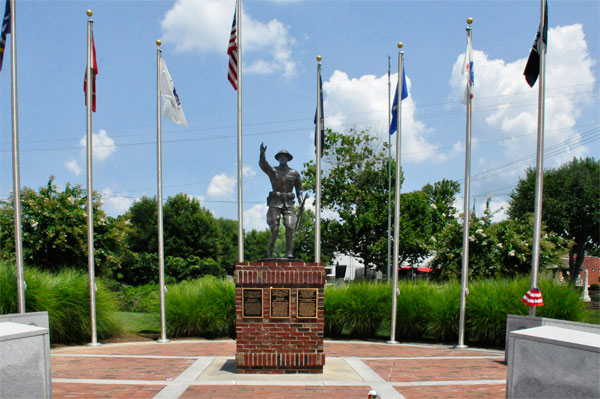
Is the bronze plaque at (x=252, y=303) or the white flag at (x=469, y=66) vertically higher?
the white flag at (x=469, y=66)

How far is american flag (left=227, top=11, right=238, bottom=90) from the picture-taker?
1326 cm

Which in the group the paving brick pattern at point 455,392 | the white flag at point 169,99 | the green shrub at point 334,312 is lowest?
the green shrub at point 334,312

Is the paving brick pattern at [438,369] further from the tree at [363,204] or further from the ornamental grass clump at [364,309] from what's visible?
the tree at [363,204]

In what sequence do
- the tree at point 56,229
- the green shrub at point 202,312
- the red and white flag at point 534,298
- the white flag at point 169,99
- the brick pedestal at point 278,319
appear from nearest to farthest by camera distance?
the brick pedestal at point 278,319 < the red and white flag at point 534,298 < the white flag at point 169,99 < the green shrub at point 202,312 < the tree at point 56,229

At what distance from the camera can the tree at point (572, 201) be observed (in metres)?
34.4

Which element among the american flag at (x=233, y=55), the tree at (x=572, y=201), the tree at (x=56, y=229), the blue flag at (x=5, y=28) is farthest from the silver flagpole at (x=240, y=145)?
the tree at (x=572, y=201)

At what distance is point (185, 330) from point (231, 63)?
7.81 meters

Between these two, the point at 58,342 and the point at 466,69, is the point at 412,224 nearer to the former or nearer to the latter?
the point at 466,69

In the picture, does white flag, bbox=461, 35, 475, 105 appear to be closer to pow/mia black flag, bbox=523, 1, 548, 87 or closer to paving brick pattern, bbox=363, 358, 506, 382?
pow/mia black flag, bbox=523, 1, 548, 87

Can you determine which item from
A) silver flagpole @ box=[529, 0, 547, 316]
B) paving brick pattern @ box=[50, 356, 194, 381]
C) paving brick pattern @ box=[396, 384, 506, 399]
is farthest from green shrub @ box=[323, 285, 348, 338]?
paving brick pattern @ box=[396, 384, 506, 399]

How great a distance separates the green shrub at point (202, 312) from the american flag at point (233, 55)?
615 centimetres

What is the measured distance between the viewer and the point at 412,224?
101ft

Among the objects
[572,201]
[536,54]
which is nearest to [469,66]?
[536,54]

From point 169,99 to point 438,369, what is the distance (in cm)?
1013
